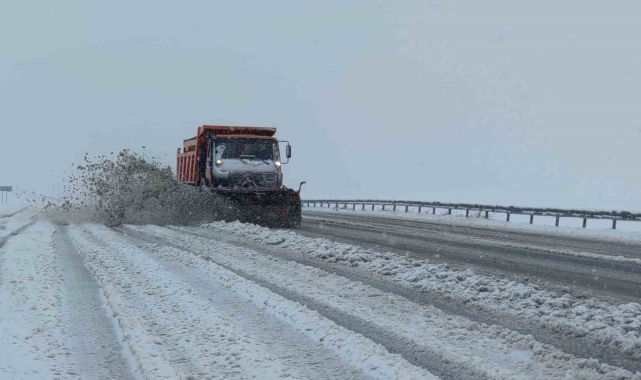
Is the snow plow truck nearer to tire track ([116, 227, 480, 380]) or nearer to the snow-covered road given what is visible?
the snow-covered road

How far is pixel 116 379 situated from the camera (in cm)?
446

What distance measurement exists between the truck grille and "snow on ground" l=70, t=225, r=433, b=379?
10.7 metres

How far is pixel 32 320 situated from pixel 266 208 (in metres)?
13.7

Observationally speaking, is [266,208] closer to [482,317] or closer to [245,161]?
[245,161]

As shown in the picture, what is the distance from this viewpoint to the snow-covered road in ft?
15.7

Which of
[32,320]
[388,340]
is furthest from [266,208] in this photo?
[388,340]

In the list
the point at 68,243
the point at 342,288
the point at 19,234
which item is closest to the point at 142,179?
the point at 19,234

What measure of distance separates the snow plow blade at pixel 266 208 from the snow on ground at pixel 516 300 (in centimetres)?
789

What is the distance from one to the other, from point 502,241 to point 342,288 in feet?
30.9

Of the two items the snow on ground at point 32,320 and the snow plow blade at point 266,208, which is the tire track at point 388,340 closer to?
the snow on ground at point 32,320

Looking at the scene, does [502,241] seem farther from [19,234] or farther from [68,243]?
[19,234]

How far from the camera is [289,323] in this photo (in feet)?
20.3

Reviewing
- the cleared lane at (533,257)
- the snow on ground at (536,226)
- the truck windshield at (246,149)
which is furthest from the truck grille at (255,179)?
the snow on ground at (536,226)

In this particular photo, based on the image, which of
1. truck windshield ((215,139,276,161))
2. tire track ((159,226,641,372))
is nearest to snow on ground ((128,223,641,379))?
tire track ((159,226,641,372))
